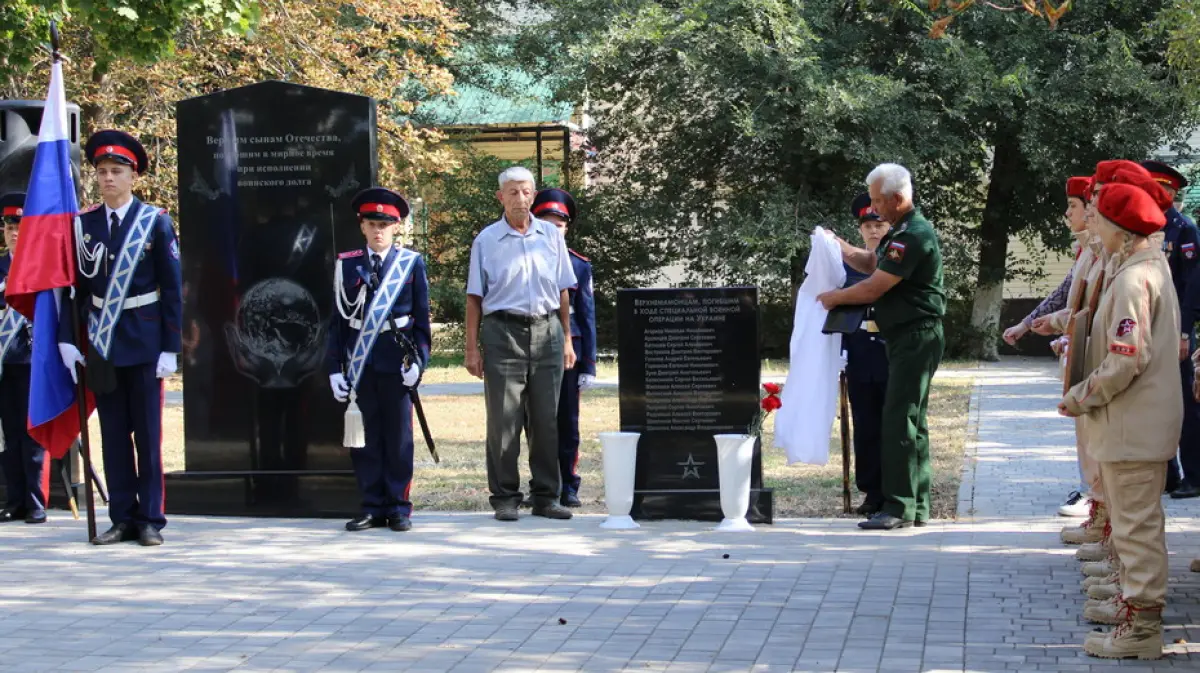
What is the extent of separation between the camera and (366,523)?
30.0 ft

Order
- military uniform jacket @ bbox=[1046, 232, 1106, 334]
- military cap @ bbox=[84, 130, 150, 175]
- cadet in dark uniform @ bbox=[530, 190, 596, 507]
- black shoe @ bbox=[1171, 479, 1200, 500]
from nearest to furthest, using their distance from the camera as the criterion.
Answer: military uniform jacket @ bbox=[1046, 232, 1106, 334]
military cap @ bbox=[84, 130, 150, 175]
black shoe @ bbox=[1171, 479, 1200, 500]
cadet in dark uniform @ bbox=[530, 190, 596, 507]

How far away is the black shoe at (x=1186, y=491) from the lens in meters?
9.83

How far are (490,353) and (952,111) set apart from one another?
15975 millimetres

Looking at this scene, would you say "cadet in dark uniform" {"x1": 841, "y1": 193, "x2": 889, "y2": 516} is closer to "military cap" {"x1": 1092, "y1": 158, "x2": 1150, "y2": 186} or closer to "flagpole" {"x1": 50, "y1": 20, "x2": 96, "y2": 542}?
"military cap" {"x1": 1092, "y1": 158, "x2": 1150, "y2": 186}

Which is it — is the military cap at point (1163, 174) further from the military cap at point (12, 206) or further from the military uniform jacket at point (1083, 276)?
the military cap at point (12, 206)

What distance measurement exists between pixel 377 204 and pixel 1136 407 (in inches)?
188

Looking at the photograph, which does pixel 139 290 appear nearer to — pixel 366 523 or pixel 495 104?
pixel 366 523

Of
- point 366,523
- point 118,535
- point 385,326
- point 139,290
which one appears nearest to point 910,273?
point 385,326

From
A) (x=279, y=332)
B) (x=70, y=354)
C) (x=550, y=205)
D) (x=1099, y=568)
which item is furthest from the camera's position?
(x=550, y=205)

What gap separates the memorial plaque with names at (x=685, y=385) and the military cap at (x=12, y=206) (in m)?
3.88

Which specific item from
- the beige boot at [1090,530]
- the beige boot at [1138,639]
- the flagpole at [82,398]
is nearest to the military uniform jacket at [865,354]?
the beige boot at [1090,530]

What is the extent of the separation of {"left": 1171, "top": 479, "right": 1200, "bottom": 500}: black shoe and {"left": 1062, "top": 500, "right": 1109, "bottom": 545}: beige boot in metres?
1.91

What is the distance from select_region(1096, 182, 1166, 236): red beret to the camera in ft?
18.8

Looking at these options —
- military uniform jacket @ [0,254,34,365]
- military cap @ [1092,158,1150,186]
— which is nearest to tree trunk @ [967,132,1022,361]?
military uniform jacket @ [0,254,34,365]
